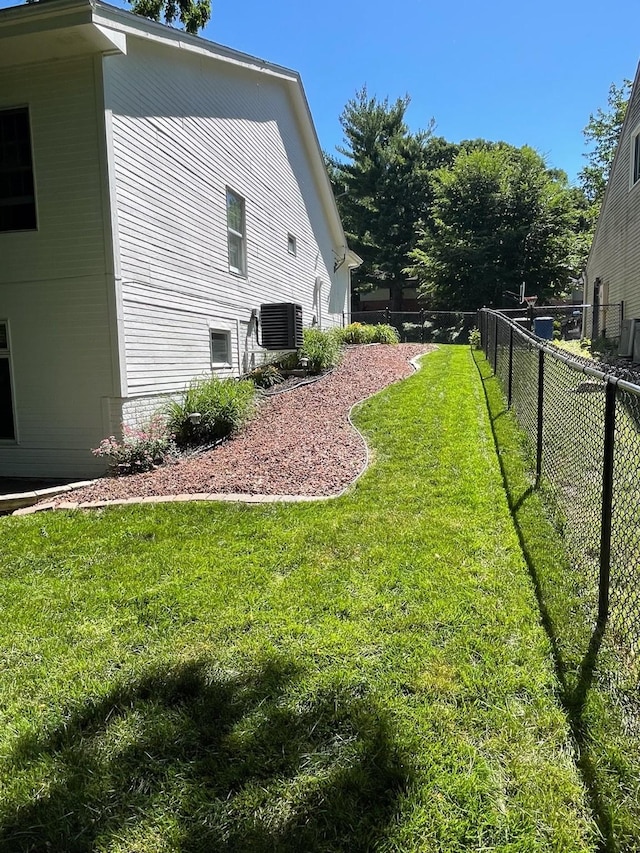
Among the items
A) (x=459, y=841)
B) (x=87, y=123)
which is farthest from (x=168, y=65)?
A: (x=459, y=841)

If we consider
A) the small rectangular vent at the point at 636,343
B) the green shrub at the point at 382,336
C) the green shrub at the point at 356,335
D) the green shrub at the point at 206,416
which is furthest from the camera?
the green shrub at the point at 382,336

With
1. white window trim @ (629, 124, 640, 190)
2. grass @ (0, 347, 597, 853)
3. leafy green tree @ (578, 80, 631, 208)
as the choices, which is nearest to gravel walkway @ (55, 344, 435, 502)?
grass @ (0, 347, 597, 853)

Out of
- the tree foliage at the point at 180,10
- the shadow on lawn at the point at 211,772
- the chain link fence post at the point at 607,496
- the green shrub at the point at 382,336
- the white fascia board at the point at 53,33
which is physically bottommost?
the shadow on lawn at the point at 211,772

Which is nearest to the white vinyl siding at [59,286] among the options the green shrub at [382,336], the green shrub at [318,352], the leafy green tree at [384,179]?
the green shrub at [318,352]

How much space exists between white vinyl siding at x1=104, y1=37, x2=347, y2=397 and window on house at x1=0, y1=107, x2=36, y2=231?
125 cm

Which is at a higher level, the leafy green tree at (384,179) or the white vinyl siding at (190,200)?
the leafy green tree at (384,179)

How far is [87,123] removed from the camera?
251 inches

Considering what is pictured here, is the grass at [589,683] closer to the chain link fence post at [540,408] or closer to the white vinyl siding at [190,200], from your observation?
the chain link fence post at [540,408]

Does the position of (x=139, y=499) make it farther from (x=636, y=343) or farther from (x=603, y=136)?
(x=603, y=136)

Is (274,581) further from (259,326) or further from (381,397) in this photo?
(259,326)

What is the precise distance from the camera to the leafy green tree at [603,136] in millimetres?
33969

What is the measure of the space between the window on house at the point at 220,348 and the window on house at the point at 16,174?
3.25 meters

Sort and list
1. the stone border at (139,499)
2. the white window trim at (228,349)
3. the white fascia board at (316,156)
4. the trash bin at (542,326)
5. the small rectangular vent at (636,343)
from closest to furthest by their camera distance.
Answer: the stone border at (139,499), the white window trim at (228,349), the small rectangular vent at (636,343), the white fascia board at (316,156), the trash bin at (542,326)

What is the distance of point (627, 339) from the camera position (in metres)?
12.4
